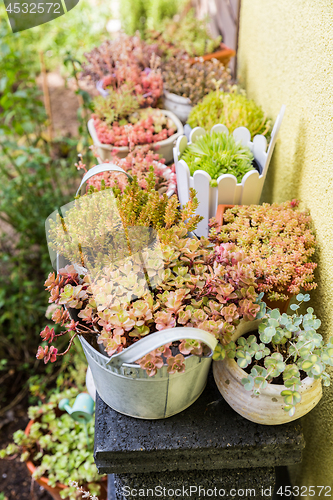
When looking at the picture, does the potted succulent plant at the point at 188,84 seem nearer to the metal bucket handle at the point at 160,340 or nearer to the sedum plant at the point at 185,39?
the sedum plant at the point at 185,39

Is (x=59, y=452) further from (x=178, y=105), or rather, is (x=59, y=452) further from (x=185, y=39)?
(x=185, y=39)

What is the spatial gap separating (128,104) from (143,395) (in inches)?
44.1

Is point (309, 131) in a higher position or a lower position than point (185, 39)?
lower

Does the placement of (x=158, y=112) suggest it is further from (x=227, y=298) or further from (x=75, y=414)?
(x=75, y=414)

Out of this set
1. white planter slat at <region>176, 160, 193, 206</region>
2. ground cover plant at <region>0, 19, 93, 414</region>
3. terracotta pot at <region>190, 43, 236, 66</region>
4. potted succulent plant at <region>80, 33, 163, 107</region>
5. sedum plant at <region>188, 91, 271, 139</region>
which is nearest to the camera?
white planter slat at <region>176, 160, 193, 206</region>

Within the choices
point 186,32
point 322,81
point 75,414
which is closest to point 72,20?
point 186,32

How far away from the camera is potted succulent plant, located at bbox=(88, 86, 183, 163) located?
1.36m

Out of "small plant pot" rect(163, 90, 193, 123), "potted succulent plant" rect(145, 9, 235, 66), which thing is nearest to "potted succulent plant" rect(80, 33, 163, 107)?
"small plant pot" rect(163, 90, 193, 123)

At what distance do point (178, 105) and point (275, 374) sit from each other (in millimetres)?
1273

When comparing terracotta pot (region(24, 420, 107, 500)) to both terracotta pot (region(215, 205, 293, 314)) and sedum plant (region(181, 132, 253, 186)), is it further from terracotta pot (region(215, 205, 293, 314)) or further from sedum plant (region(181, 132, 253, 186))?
sedum plant (region(181, 132, 253, 186))

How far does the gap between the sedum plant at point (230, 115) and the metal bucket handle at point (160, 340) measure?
88 centimetres

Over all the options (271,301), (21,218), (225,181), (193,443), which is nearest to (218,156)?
(225,181)

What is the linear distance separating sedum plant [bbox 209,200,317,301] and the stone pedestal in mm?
340

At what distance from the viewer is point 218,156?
1145mm
